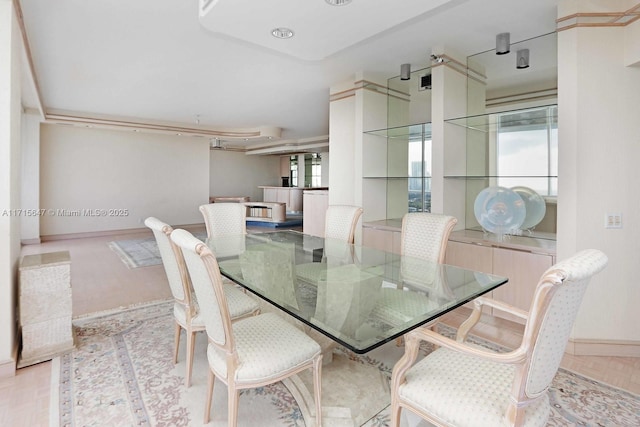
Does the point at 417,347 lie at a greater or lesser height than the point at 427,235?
lesser

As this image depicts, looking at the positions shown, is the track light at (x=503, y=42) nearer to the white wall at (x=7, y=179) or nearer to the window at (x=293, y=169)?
the white wall at (x=7, y=179)

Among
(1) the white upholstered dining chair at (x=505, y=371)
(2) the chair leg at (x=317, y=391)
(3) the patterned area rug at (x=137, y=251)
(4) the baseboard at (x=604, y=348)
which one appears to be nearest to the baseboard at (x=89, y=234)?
(3) the patterned area rug at (x=137, y=251)

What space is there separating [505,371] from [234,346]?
1107 millimetres

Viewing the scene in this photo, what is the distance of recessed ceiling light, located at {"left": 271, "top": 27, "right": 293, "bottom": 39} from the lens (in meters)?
2.44

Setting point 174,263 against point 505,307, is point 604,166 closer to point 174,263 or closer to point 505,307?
point 505,307

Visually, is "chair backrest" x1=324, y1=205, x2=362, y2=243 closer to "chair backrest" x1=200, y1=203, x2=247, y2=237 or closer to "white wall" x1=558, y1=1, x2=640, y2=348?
"chair backrest" x1=200, y1=203, x2=247, y2=237

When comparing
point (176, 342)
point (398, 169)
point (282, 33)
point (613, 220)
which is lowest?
point (176, 342)

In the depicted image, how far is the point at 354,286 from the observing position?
6.40ft

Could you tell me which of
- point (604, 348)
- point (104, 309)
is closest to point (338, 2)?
point (604, 348)

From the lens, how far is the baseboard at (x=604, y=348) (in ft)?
7.68

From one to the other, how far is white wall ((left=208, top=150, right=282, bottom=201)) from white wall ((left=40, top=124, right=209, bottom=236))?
2.16 m

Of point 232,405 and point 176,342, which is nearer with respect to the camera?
point 232,405

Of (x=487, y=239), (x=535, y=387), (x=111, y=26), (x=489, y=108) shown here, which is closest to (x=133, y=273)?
(x=111, y=26)

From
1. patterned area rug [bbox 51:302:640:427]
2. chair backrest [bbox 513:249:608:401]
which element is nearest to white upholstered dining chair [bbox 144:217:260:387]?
patterned area rug [bbox 51:302:640:427]
